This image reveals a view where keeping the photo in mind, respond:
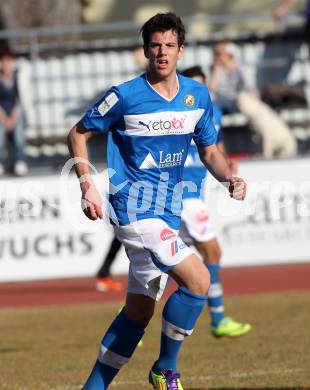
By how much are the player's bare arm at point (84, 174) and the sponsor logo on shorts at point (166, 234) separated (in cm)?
50

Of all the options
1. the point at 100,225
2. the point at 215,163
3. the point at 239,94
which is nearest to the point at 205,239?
the point at 215,163

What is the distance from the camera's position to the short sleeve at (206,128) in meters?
7.09

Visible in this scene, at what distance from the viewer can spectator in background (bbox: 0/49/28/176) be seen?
17.6 meters

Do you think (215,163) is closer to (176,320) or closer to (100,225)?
(176,320)

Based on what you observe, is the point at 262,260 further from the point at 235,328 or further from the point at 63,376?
the point at 63,376

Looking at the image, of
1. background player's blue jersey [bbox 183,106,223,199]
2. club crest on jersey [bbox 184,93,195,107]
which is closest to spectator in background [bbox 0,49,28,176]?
background player's blue jersey [bbox 183,106,223,199]

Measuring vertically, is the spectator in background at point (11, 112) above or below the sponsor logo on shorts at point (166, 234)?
below

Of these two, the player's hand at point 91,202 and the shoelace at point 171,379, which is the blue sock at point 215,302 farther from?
the player's hand at point 91,202

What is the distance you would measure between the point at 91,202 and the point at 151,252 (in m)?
0.55

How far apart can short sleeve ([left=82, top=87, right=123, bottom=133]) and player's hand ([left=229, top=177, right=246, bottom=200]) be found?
2.69 feet

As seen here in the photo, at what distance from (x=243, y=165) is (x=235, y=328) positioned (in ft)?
19.2

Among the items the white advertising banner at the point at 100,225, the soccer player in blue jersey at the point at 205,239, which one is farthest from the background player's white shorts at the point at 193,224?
the white advertising banner at the point at 100,225

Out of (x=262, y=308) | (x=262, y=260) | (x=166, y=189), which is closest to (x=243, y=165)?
(x=262, y=260)

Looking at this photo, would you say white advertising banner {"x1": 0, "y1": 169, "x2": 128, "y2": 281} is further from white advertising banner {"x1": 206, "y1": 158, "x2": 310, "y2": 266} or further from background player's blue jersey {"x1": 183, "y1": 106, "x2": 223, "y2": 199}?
background player's blue jersey {"x1": 183, "y1": 106, "x2": 223, "y2": 199}
